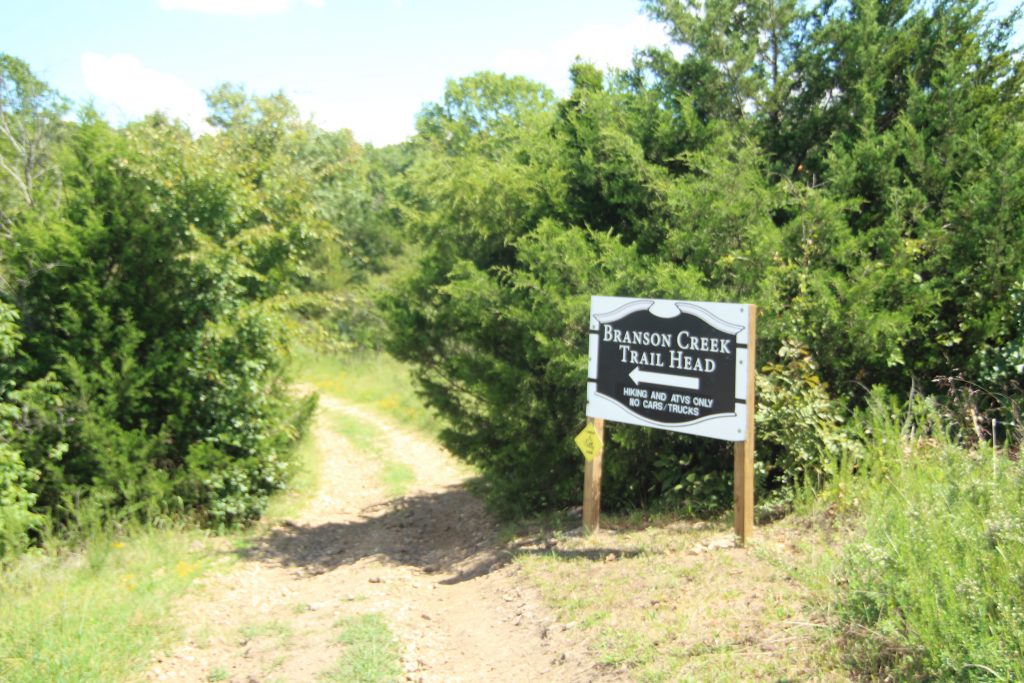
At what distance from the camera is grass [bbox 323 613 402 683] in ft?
17.0

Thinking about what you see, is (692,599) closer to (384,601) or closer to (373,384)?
(384,601)

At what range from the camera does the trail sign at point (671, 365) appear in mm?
6082

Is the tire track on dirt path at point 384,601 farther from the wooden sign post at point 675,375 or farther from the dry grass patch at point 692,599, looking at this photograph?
the wooden sign post at point 675,375

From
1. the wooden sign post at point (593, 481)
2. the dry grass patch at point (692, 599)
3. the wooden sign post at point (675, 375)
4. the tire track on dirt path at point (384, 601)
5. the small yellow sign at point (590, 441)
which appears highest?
the wooden sign post at point (675, 375)

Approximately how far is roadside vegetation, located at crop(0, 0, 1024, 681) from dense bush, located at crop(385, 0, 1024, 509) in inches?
1.4

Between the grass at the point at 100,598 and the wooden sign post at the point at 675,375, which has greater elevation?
the wooden sign post at the point at 675,375

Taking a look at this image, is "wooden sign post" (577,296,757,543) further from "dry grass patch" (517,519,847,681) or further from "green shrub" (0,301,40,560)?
"green shrub" (0,301,40,560)

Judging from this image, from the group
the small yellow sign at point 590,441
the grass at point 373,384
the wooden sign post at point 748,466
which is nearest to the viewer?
the wooden sign post at point 748,466

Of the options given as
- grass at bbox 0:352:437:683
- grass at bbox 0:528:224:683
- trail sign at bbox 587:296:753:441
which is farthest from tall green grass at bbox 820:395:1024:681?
grass at bbox 0:528:224:683

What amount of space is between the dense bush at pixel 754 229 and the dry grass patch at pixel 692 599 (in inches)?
34.3

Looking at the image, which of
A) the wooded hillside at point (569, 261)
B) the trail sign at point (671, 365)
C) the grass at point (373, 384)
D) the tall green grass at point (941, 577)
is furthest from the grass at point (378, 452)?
the tall green grass at point (941, 577)

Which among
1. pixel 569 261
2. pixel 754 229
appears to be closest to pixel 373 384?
pixel 569 261

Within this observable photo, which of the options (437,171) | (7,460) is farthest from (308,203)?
(7,460)

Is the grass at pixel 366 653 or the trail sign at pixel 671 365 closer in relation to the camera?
the grass at pixel 366 653
